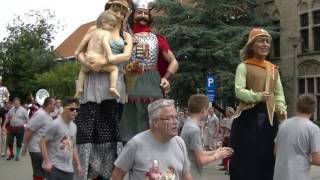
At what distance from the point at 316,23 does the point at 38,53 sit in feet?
118

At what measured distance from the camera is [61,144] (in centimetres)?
761

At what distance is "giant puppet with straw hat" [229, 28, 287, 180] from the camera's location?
229 inches

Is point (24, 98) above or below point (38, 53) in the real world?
below

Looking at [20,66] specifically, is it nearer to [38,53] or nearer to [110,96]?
[38,53]

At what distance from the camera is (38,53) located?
6306 cm

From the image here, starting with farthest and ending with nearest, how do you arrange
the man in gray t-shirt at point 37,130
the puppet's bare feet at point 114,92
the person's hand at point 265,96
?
1. the man in gray t-shirt at point 37,130
2. the person's hand at point 265,96
3. the puppet's bare feet at point 114,92

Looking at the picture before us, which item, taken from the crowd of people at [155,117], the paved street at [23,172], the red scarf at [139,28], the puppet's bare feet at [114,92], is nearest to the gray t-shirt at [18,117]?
the paved street at [23,172]

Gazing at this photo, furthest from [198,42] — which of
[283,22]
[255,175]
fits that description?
[255,175]

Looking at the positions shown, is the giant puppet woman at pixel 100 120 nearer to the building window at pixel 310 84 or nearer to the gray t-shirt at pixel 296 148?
the gray t-shirt at pixel 296 148

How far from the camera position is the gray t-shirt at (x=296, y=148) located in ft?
20.2

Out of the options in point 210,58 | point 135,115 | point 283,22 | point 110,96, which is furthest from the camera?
point 283,22

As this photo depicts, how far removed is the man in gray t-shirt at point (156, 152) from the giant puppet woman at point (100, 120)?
3.20 feet

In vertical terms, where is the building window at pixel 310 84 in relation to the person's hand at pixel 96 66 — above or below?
below

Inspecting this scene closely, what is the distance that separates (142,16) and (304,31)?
103 feet
